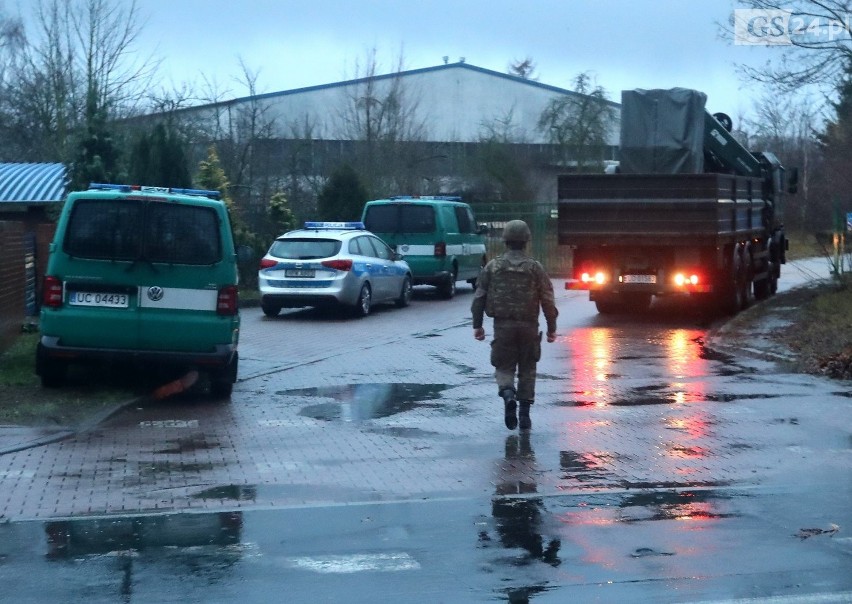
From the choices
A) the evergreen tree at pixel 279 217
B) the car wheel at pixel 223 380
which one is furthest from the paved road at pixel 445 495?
the evergreen tree at pixel 279 217

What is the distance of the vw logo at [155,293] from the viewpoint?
11.4m

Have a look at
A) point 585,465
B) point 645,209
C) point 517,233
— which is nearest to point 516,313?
point 517,233

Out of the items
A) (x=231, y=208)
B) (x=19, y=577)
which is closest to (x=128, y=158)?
(x=231, y=208)

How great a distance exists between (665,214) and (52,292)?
35.2 ft

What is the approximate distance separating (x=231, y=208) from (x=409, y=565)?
20.2 meters

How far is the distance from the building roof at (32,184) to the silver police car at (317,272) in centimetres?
381

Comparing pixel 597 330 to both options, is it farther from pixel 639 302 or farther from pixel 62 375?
pixel 62 375

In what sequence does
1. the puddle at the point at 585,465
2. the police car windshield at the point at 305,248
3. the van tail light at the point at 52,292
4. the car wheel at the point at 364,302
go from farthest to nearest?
the car wheel at the point at 364,302 → the police car windshield at the point at 305,248 → the van tail light at the point at 52,292 → the puddle at the point at 585,465

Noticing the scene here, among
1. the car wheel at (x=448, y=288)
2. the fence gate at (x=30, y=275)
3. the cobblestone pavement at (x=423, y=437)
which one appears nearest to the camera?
the cobblestone pavement at (x=423, y=437)

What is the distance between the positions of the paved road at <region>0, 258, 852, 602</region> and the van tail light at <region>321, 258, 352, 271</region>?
7134 mm

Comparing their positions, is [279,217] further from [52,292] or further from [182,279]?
[52,292]

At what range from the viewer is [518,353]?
10109mm

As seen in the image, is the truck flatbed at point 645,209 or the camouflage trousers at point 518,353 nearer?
the camouflage trousers at point 518,353

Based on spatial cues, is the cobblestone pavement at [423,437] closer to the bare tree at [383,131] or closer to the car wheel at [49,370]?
the car wheel at [49,370]
